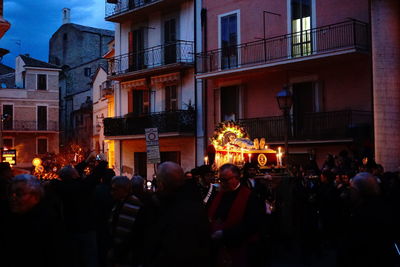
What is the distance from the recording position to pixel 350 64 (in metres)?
21.0

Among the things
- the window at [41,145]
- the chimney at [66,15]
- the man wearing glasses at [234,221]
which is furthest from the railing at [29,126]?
the man wearing glasses at [234,221]

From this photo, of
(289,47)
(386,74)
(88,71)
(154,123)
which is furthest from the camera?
(88,71)

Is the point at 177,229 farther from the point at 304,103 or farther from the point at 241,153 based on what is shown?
the point at 304,103

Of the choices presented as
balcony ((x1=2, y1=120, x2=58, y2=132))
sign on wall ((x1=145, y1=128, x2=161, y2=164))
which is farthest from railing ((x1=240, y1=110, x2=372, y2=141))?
balcony ((x1=2, y1=120, x2=58, y2=132))

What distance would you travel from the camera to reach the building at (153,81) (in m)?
27.6

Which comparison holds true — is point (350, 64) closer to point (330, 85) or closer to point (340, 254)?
point (330, 85)

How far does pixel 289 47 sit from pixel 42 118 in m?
34.0

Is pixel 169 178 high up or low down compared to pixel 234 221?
up

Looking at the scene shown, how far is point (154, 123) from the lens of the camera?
2870 centimetres

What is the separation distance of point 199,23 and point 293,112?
7174 millimetres

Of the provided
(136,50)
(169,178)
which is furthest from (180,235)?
(136,50)

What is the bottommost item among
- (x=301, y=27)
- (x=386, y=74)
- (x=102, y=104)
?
(x=386, y=74)

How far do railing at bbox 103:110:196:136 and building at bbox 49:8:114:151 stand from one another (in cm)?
1902

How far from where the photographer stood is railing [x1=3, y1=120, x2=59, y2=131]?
49375 millimetres
